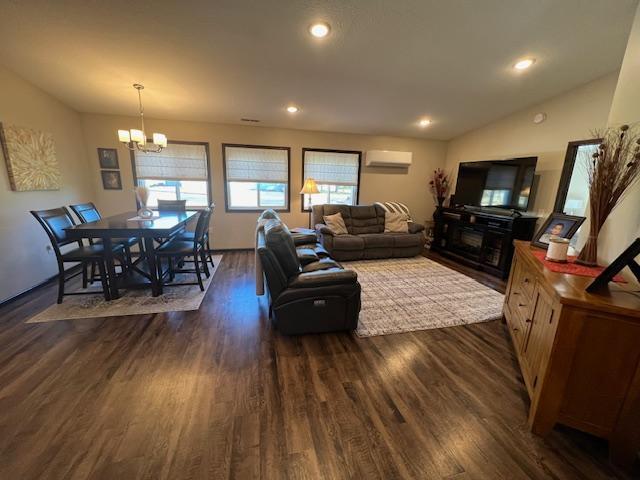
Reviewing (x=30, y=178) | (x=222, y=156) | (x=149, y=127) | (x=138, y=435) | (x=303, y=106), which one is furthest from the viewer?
(x=222, y=156)

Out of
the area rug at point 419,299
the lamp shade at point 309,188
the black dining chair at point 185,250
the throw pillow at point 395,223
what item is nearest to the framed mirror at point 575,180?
the area rug at point 419,299

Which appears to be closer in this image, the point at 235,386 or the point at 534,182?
the point at 235,386

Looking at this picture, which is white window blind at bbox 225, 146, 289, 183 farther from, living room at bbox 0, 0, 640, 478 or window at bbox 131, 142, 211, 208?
window at bbox 131, 142, 211, 208

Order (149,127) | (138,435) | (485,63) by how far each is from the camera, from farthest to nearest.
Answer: (149,127), (485,63), (138,435)

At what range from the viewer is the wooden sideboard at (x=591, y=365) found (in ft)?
3.98

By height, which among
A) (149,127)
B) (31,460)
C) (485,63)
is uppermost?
(485,63)

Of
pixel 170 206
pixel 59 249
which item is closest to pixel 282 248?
pixel 59 249

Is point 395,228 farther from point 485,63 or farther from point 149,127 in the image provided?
point 149,127

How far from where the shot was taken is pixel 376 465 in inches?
49.3

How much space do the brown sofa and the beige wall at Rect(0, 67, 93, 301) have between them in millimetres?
3847

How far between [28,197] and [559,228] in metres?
5.62

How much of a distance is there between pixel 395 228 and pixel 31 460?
4.92 meters

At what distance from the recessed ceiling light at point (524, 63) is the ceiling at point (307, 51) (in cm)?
9

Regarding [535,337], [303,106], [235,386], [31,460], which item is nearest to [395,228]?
[303,106]
